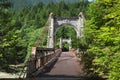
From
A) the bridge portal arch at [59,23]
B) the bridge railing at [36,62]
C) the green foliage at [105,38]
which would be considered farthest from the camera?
the bridge portal arch at [59,23]

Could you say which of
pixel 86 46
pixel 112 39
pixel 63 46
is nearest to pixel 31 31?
pixel 63 46

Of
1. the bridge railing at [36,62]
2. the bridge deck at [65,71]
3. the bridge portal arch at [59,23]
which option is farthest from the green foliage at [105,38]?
the bridge portal arch at [59,23]

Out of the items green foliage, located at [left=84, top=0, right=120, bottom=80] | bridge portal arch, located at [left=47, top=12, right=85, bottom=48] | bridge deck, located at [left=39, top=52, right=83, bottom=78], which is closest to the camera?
green foliage, located at [left=84, top=0, right=120, bottom=80]

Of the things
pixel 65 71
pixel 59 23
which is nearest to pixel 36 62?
pixel 65 71

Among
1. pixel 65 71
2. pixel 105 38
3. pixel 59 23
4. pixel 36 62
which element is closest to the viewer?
pixel 105 38

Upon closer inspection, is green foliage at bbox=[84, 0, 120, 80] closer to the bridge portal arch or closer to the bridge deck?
the bridge deck

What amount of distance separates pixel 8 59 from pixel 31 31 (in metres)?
98.9

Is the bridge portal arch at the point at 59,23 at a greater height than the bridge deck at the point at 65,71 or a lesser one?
greater

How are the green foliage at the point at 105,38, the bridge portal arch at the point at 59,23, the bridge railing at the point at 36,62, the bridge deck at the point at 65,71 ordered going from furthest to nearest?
the bridge portal arch at the point at 59,23 < the bridge deck at the point at 65,71 < the bridge railing at the point at 36,62 < the green foliage at the point at 105,38

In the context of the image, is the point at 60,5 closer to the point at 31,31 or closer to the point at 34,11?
the point at 34,11

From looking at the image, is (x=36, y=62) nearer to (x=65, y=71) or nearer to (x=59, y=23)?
(x=65, y=71)

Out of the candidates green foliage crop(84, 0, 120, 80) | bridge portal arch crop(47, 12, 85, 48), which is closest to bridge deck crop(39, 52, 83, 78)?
green foliage crop(84, 0, 120, 80)

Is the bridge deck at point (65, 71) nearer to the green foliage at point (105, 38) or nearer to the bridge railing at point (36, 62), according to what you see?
the bridge railing at point (36, 62)

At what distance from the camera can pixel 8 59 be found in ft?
45.2
